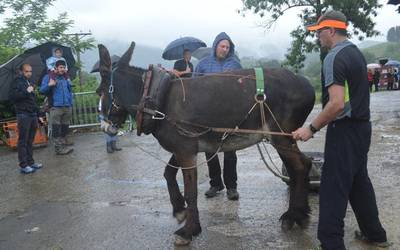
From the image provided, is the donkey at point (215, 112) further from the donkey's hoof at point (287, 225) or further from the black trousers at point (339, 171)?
the black trousers at point (339, 171)

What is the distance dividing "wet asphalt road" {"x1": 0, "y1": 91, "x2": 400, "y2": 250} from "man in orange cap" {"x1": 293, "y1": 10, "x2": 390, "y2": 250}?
0.60 metres

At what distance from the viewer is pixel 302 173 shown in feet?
16.8

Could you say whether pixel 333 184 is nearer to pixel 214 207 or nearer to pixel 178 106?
pixel 178 106

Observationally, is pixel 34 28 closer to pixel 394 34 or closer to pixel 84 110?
pixel 84 110

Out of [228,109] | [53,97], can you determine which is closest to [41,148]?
[53,97]

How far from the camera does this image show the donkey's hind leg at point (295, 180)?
5.02 metres

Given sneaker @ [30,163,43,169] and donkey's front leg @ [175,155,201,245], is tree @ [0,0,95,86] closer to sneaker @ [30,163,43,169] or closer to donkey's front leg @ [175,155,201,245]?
sneaker @ [30,163,43,169]

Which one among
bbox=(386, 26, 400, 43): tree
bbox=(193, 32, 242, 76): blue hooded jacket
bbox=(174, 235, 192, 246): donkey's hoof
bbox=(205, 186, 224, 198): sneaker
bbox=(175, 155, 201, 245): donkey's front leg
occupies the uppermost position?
bbox=(386, 26, 400, 43): tree

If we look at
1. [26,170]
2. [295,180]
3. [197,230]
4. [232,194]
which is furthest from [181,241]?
[26,170]

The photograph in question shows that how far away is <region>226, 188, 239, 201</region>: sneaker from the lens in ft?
20.2

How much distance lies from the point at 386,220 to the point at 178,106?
2.52 metres

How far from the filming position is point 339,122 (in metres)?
4.05

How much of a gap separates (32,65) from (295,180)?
8.43 meters

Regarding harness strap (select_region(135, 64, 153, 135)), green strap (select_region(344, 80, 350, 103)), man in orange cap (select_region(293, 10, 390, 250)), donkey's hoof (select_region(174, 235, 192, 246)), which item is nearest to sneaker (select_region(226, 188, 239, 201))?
donkey's hoof (select_region(174, 235, 192, 246))
